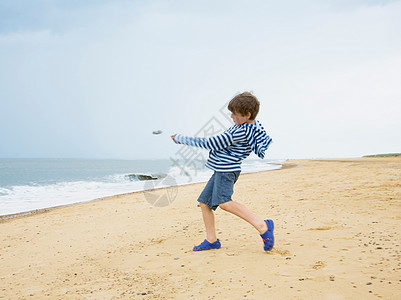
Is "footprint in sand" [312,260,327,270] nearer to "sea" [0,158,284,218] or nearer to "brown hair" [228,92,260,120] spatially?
"brown hair" [228,92,260,120]

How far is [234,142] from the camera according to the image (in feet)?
9.93

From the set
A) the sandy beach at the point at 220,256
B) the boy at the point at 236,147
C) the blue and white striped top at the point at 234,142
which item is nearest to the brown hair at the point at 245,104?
the boy at the point at 236,147

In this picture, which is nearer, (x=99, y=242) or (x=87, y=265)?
(x=87, y=265)

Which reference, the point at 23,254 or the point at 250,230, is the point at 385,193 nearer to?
the point at 250,230

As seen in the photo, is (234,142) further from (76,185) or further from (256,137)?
(76,185)

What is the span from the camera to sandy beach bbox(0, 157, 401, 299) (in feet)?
7.43

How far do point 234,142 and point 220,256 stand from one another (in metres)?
1.13

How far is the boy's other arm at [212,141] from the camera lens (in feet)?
9.86

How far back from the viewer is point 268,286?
88.0 inches

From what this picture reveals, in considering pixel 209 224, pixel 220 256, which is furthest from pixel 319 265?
pixel 209 224

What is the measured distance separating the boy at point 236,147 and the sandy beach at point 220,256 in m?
0.39

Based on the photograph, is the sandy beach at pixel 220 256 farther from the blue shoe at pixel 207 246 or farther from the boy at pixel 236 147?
the boy at pixel 236 147

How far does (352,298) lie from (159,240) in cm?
265

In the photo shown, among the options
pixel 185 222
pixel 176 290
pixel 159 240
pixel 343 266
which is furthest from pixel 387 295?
pixel 185 222
